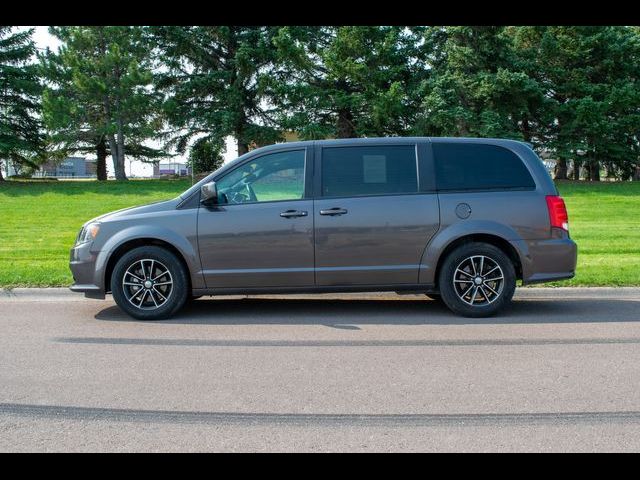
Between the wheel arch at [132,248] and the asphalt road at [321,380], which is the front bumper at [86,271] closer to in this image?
the wheel arch at [132,248]

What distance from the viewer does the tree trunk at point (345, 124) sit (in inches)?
1368

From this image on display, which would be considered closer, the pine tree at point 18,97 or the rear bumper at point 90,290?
the rear bumper at point 90,290

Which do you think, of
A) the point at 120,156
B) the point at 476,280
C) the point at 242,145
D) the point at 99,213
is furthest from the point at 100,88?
the point at 476,280

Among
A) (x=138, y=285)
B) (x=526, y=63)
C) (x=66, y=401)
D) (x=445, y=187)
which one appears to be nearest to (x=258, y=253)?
(x=138, y=285)

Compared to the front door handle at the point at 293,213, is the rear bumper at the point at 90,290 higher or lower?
lower

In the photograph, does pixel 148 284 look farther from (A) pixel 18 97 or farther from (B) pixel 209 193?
(A) pixel 18 97

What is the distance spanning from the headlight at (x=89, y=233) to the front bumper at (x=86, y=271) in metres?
0.06

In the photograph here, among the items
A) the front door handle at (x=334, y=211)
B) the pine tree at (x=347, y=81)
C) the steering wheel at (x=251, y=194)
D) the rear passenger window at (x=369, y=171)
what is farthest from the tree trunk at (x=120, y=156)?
the front door handle at (x=334, y=211)

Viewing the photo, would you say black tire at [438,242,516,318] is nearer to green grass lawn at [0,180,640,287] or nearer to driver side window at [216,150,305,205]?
driver side window at [216,150,305,205]

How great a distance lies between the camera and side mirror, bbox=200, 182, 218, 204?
7.23 m

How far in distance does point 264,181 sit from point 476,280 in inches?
104

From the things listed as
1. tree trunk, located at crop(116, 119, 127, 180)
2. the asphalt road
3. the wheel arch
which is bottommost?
the asphalt road

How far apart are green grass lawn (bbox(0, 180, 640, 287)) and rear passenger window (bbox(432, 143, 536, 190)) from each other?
2.38 metres

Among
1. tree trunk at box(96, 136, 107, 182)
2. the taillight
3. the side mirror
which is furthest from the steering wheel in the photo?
tree trunk at box(96, 136, 107, 182)
